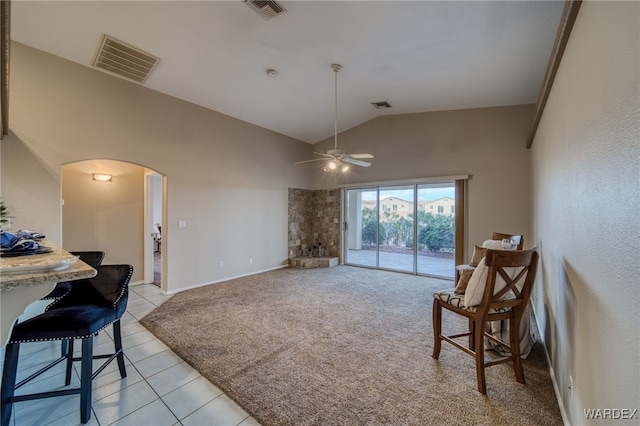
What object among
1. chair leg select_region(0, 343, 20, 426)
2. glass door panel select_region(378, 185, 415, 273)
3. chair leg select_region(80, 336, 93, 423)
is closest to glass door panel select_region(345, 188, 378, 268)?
glass door panel select_region(378, 185, 415, 273)

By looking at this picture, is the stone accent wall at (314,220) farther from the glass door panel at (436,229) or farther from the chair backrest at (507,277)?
the chair backrest at (507,277)

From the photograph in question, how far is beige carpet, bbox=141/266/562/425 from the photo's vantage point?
1.86 metres

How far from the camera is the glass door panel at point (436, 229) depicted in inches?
218

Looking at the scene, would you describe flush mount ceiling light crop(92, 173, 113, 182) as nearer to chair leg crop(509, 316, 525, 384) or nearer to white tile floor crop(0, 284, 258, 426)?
white tile floor crop(0, 284, 258, 426)

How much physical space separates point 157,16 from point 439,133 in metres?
5.18

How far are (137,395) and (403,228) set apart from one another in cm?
550

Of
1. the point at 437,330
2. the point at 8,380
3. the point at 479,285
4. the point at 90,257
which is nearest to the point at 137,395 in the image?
the point at 8,380

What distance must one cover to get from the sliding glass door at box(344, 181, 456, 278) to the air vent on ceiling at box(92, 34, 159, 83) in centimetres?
495

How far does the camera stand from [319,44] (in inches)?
135

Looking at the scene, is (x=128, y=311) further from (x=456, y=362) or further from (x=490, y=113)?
(x=490, y=113)

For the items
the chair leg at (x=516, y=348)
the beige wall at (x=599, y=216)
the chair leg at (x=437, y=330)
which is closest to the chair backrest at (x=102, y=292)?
the chair leg at (x=437, y=330)

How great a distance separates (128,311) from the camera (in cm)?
376

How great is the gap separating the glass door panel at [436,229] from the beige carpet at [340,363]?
1.65m

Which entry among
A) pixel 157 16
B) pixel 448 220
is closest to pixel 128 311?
pixel 157 16
